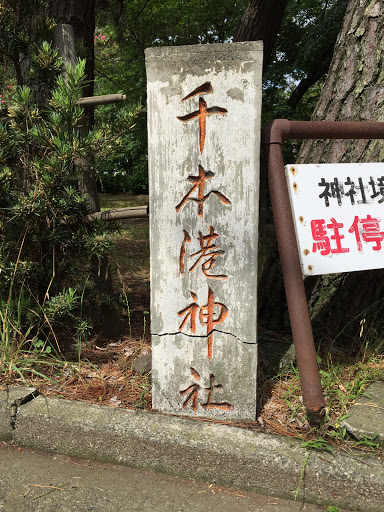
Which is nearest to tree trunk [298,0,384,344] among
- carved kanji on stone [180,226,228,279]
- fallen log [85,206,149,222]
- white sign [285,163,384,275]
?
white sign [285,163,384,275]

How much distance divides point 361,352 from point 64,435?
1797 millimetres

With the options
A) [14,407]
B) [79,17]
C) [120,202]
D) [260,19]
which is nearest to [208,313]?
[14,407]

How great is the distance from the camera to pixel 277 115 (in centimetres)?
661

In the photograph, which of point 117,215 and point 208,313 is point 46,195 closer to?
point 117,215

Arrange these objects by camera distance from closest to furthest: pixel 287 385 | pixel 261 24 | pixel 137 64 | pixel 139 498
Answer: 1. pixel 139 498
2. pixel 287 385
3. pixel 261 24
4. pixel 137 64

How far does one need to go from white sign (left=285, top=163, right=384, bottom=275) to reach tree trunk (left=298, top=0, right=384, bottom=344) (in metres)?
0.65

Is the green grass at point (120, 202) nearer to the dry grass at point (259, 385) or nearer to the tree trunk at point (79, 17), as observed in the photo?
the tree trunk at point (79, 17)

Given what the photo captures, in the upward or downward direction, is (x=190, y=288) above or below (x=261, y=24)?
below

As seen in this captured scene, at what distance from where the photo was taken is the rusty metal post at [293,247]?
202 centimetres

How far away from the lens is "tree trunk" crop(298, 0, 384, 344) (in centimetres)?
270

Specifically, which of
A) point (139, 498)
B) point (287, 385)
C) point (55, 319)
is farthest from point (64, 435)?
point (287, 385)

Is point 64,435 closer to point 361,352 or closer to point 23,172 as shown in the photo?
point 23,172

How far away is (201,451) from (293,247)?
103 cm

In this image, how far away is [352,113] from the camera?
2770mm
